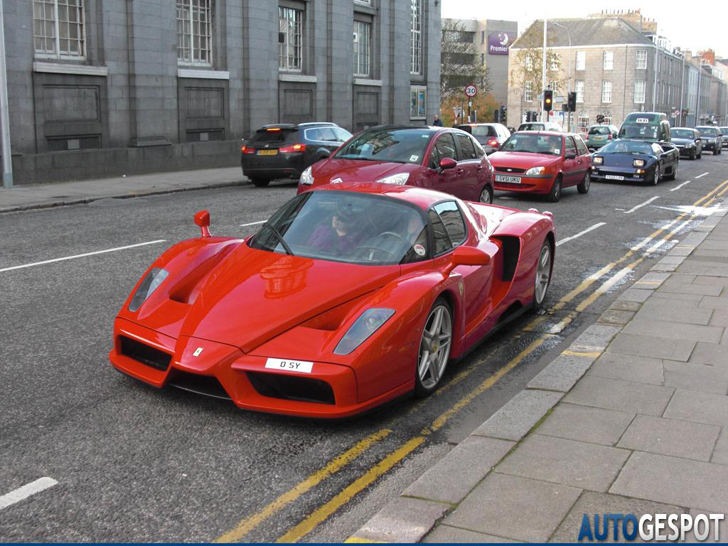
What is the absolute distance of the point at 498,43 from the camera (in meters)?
120

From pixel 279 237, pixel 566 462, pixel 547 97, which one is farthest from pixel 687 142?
pixel 566 462

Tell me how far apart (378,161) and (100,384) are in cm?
853

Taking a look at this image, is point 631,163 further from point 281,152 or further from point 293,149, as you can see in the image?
point 281,152

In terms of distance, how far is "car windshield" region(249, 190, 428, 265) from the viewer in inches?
223

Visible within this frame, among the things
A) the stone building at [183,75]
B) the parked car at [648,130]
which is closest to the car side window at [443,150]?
the stone building at [183,75]

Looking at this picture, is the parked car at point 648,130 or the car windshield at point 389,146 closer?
the car windshield at point 389,146

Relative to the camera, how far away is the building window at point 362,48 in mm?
36562

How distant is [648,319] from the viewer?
24.5ft

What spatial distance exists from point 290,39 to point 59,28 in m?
11.6

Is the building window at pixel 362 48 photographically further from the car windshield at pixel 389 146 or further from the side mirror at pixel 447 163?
the side mirror at pixel 447 163

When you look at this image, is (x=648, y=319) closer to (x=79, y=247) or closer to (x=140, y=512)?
(x=140, y=512)

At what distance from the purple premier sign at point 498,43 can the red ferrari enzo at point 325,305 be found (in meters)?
119

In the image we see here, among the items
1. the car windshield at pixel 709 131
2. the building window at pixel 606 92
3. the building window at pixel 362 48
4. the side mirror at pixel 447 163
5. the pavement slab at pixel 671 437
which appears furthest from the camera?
the building window at pixel 606 92

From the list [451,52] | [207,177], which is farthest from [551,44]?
[207,177]
